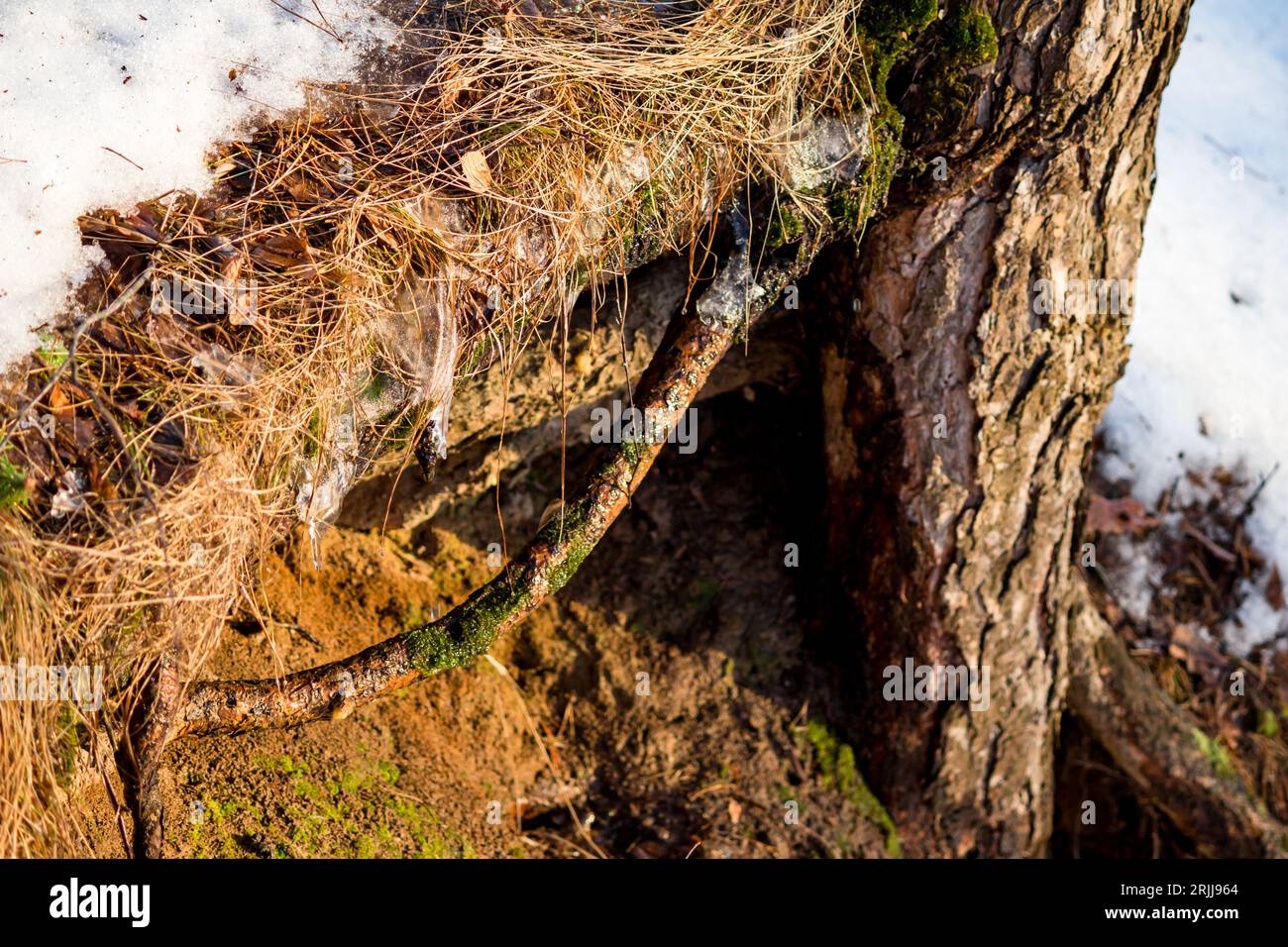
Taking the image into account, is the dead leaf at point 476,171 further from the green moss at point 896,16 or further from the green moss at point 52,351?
the green moss at point 896,16

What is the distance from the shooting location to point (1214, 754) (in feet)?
12.1

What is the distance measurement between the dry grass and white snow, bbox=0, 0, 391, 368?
7cm

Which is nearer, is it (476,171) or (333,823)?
(476,171)

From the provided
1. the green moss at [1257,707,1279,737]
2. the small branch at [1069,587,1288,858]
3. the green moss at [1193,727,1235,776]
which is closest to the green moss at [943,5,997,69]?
the small branch at [1069,587,1288,858]

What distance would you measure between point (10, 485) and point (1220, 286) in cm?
489

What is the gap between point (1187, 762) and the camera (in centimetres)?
363

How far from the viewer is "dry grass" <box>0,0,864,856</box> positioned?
6.07 ft

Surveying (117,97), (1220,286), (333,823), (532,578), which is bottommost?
(333,823)

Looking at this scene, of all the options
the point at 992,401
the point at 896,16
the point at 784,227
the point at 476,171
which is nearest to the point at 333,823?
the point at 476,171

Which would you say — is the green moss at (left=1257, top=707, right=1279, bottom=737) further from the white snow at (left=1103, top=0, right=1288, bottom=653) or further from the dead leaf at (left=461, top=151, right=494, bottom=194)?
the dead leaf at (left=461, top=151, right=494, bottom=194)

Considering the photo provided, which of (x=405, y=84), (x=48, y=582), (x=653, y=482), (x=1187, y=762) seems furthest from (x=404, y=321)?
(x=1187, y=762)

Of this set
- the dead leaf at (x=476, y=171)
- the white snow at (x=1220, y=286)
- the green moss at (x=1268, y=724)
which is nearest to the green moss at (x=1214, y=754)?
the green moss at (x=1268, y=724)

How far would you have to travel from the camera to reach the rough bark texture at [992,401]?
2.59 m

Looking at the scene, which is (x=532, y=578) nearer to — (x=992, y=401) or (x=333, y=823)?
(x=333, y=823)
